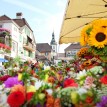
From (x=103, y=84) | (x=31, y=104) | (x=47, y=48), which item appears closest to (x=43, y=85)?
(x=31, y=104)

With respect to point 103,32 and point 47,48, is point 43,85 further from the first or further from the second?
point 47,48

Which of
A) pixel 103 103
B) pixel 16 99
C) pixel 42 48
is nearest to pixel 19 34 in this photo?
pixel 42 48

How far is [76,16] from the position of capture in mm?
5875

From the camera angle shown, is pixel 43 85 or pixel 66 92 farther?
pixel 43 85

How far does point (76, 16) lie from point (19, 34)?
2136 inches

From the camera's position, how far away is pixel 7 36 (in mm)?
51562

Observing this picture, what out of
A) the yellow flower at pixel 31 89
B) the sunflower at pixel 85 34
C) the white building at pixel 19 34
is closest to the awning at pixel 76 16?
the sunflower at pixel 85 34

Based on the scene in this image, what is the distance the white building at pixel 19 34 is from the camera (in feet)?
177

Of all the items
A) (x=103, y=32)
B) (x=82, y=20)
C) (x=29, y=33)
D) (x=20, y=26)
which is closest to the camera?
(x=103, y=32)

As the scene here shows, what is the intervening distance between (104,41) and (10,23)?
51.3m

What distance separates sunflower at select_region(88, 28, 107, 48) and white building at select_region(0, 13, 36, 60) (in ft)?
148

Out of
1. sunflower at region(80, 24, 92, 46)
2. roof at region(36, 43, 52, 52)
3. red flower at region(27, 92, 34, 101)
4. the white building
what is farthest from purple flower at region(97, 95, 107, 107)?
roof at region(36, 43, 52, 52)

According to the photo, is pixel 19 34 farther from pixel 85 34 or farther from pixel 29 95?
pixel 29 95

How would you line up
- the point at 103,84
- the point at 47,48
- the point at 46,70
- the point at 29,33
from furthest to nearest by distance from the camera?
the point at 47,48, the point at 29,33, the point at 46,70, the point at 103,84
